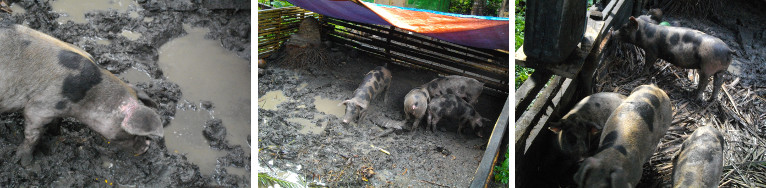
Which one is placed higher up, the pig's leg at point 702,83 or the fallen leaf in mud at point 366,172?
the pig's leg at point 702,83

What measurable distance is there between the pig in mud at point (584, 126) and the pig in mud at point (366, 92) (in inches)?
89.6

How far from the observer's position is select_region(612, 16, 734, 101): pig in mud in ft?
20.7

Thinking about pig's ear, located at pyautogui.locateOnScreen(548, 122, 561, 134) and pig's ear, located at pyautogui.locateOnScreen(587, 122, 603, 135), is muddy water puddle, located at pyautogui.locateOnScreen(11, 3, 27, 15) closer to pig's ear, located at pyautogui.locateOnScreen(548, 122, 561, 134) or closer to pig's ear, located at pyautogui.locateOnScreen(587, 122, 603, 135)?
pig's ear, located at pyautogui.locateOnScreen(548, 122, 561, 134)

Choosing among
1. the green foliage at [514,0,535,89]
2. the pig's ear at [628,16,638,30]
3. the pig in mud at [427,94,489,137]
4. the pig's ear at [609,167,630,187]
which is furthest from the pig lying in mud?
the pig's ear at [609,167,630,187]

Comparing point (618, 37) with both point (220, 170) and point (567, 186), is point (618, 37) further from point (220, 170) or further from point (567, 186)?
point (220, 170)

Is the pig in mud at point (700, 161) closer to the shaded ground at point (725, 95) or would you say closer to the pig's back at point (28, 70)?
the shaded ground at point (725, 95)

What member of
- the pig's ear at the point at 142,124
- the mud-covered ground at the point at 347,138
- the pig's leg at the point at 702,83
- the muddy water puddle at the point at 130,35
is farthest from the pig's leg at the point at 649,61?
the muddy water puddle at the point at 130,35

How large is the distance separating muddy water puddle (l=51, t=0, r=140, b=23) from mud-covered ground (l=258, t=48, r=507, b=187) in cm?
264

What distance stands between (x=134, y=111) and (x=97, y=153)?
0.65 m

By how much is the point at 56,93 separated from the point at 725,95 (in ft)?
23.2

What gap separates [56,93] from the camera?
489 cm

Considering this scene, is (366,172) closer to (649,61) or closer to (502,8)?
(649,61)

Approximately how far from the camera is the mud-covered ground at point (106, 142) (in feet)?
16.6

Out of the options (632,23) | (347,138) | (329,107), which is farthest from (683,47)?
(329,107)
